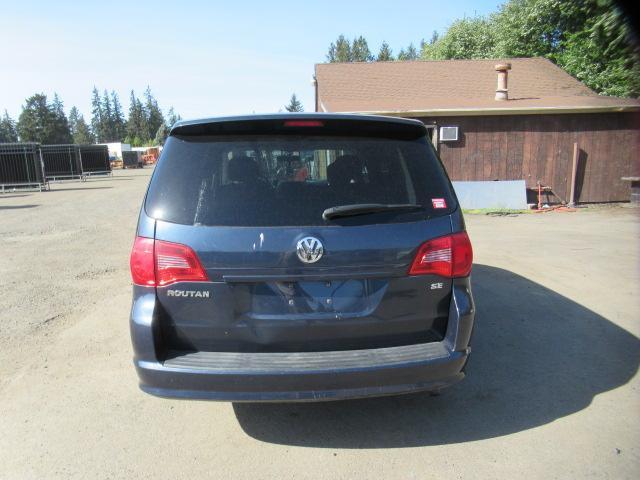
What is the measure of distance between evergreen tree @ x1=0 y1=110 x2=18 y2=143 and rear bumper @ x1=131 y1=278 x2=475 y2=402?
140 meters

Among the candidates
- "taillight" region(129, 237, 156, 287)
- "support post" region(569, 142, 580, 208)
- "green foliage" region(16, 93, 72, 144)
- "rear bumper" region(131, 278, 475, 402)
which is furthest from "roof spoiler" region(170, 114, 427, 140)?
"green foliage" region(16, 93, 72, 144)

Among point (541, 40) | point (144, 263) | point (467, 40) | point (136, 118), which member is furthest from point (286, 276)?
point (136, 118)

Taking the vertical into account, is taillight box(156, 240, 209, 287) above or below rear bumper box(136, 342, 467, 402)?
above

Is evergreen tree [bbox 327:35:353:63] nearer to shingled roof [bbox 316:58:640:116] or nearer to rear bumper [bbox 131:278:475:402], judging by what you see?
shingled roof [bbox 316:58:640:116]

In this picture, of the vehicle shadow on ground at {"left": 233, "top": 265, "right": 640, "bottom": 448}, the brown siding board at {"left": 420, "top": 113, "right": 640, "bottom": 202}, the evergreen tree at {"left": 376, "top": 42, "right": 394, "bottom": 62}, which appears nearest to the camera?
the vehicle shadow on ground at {"left": 233, "top": 265, "right": 640, "bottom": 448}

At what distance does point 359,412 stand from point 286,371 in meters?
0.98

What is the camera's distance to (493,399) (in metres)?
3.38

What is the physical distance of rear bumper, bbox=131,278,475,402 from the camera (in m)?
2.51

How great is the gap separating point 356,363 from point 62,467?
1.75 meters

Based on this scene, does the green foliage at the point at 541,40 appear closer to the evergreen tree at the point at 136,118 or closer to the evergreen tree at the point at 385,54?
the evergreen tree at the point at 385,54

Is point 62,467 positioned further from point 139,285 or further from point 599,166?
point 599,166

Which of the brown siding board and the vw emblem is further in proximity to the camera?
the brown siding board

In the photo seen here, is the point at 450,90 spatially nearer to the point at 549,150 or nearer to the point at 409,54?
the point at 549,150

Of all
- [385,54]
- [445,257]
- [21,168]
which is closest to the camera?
[445,257]
